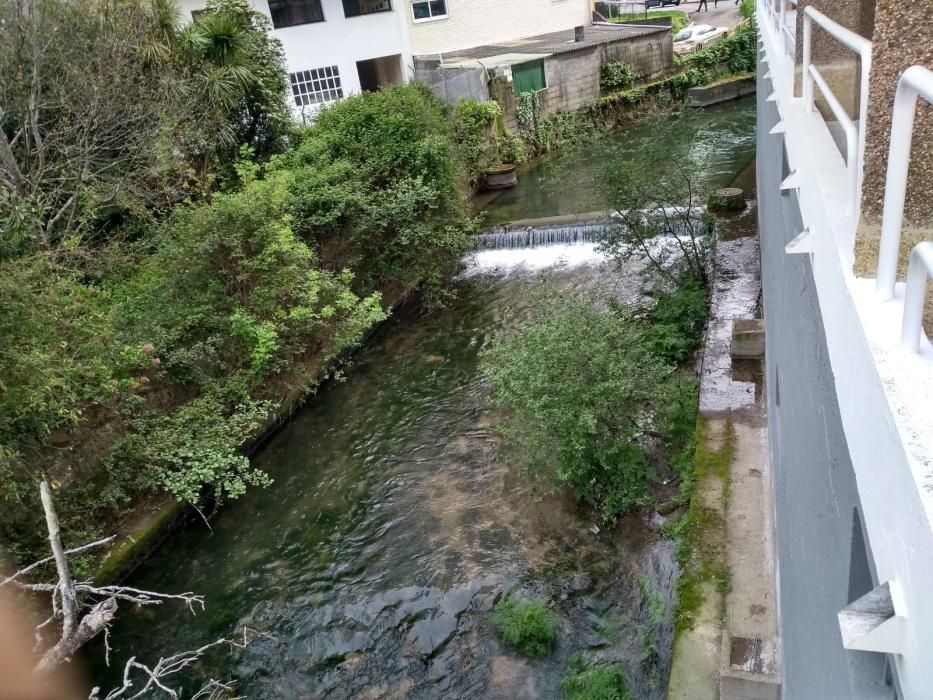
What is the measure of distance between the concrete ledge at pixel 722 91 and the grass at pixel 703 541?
20.8 meters

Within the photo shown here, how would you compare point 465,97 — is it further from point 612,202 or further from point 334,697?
point 334,697

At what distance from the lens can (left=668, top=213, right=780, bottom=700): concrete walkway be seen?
529 cm

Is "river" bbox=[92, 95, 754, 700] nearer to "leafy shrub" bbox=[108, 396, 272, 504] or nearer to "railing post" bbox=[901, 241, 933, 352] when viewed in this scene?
"leafy shrub" bbox=[108, 396, 272, 504]

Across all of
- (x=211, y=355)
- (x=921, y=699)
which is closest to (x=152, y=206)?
(x=211, y=355)

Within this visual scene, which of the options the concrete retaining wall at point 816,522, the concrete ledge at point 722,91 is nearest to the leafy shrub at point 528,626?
the concrete retaining wall at point 816,522

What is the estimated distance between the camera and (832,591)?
2.26m

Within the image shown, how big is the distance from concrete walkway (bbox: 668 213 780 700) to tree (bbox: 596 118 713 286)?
2.72m

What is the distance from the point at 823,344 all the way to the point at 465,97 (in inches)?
770

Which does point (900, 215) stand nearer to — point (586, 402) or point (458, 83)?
point (586, 402)

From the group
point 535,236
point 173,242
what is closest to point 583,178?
point 535,236

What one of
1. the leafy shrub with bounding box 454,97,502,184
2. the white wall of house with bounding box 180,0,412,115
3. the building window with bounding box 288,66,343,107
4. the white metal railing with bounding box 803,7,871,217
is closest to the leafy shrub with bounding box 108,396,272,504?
the white metal railing with bounding box 803,7,871,217

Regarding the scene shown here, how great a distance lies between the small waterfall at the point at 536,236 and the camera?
52.1ft

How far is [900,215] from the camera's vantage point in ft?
5.08

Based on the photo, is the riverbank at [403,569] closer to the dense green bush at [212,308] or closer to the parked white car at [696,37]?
the dense green bush at [212,308]
